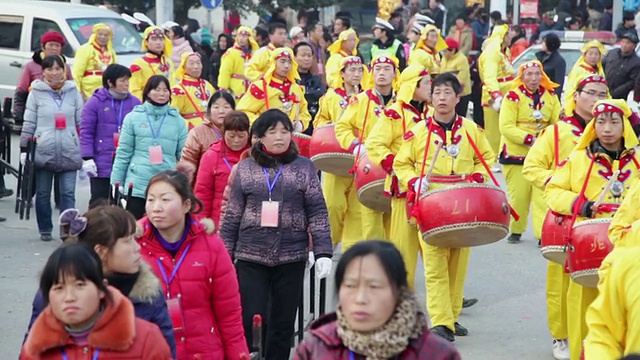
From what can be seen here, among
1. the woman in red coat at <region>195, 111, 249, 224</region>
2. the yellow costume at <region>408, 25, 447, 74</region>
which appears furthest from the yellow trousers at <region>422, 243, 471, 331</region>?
the yellow costume at <region>408, 25, 447, 74</region>

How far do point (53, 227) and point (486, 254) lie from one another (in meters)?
4.20

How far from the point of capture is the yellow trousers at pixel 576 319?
781 centimetres

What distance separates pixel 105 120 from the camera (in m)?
11.3

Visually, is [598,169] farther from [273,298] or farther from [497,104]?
[497,104]

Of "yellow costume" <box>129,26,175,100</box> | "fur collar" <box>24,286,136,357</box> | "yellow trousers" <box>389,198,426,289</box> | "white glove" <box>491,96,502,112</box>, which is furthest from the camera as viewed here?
"white glove" <box>491,96,502,112</box>

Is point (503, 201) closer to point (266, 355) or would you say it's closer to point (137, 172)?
point (266, 355)

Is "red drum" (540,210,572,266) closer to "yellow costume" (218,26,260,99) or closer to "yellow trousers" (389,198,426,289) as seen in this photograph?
"yellow trousers" (389,198,426,289)

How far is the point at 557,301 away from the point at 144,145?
344 cm

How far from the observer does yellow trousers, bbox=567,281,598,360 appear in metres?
7.81

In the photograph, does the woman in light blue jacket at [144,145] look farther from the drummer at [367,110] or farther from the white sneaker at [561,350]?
the white sneaker at [561,350]

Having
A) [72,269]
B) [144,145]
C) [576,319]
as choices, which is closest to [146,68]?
[144,145]

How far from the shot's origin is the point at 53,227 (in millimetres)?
12953

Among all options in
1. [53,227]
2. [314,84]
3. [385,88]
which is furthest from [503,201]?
[314,84]

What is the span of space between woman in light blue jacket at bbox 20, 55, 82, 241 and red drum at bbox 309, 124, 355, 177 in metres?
2.27
